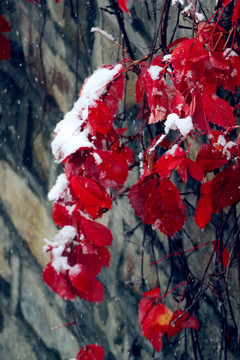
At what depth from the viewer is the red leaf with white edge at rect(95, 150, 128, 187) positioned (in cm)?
110

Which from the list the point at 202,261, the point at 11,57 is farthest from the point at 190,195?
the point at 11,57

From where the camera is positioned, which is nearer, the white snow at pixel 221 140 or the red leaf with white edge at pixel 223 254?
the white snow at pixel 221 140

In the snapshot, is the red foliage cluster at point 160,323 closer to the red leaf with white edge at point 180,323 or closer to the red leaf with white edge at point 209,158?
the red leaf with white edge at point 180,323

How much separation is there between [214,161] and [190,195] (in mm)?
579

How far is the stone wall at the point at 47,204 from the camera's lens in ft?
5.76

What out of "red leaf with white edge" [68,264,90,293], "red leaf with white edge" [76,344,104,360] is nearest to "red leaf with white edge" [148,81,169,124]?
Result: "red leaf with white edge" [68,264,90,293]

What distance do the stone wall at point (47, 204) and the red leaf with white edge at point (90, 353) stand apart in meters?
0.16

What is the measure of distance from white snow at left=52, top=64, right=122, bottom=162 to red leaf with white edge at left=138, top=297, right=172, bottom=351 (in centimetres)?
72

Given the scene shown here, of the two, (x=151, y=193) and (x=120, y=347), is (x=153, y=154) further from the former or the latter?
(x=120, y=347)

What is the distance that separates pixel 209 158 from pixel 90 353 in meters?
0.95

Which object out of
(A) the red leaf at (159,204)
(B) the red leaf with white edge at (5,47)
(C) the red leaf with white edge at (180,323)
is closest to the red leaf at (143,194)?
(A) the red leaf at (159,204)

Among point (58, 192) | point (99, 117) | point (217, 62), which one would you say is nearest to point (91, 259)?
point (58, 192)

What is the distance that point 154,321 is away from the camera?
155 cm

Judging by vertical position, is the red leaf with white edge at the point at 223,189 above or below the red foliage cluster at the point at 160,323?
above
